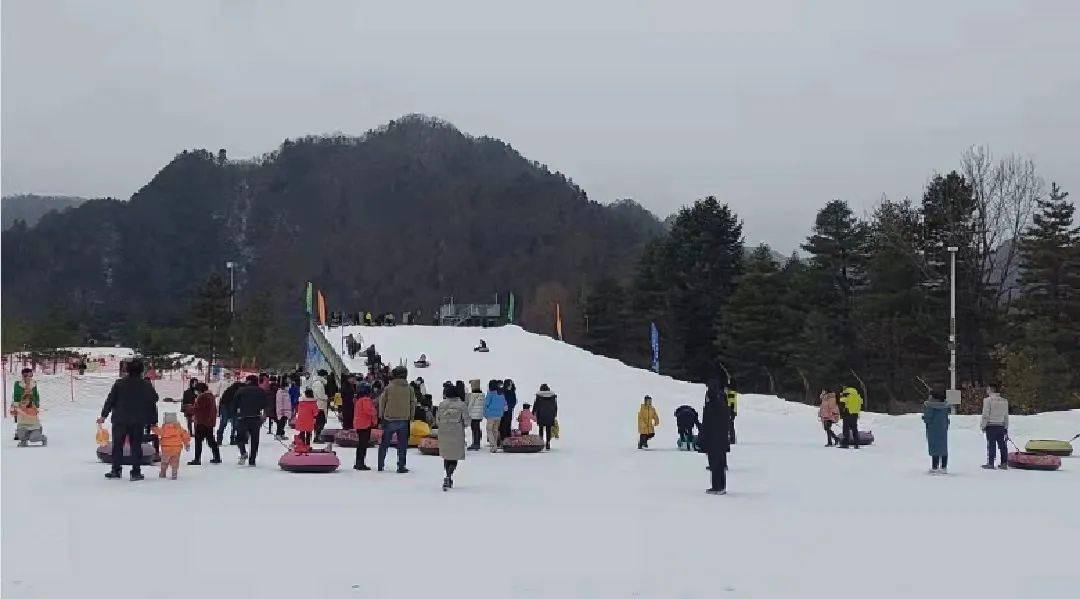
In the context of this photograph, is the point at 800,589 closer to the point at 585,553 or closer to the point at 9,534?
the point at 585,553

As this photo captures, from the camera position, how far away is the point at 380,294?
16888cm

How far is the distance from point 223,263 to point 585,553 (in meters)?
172

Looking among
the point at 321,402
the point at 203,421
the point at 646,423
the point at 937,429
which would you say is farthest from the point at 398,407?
the point at 321,402

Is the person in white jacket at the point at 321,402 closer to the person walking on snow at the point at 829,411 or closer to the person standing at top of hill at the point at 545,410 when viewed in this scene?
the person standing at top of hill at the point at 545,410

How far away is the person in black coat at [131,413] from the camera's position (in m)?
14.2

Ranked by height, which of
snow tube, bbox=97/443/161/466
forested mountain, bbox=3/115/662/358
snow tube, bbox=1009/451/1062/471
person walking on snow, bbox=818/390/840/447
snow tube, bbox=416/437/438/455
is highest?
forested mountain, bbox=3/115/662/358

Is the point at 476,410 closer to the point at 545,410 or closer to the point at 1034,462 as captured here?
the point at 545,410

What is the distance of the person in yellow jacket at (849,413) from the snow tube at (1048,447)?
350 cm

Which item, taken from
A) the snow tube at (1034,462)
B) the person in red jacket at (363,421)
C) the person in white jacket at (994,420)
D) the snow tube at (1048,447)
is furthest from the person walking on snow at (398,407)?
→ the snow tube at (1048,447)

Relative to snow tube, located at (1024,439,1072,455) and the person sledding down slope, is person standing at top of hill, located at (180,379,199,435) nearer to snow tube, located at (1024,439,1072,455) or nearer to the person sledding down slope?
the person sledding down slope

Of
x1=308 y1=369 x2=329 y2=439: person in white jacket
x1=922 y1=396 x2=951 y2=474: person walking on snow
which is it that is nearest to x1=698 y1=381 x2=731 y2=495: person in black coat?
x1=922 y1=396 x2=951 y2=474: person walking on snow

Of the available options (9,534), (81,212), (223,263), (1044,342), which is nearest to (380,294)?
(223,263)

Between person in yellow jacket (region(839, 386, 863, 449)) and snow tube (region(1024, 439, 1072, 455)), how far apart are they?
11.5 ft

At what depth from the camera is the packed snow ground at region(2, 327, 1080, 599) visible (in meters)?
8.16
